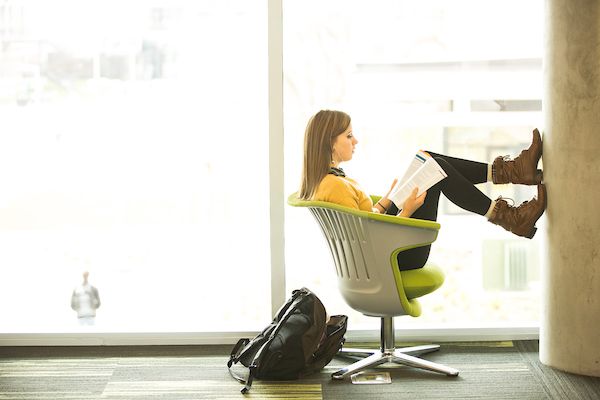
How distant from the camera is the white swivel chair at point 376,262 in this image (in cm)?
231

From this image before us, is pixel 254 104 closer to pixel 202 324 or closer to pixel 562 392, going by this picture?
pixel 202 324

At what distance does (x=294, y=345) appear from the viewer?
8.16 ft

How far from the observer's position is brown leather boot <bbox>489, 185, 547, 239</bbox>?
2508 mm

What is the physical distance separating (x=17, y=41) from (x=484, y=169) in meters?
2.43

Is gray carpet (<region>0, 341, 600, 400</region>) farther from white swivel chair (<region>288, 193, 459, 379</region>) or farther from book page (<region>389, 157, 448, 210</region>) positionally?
book page (<region>389, 157, 448, 210</region>)

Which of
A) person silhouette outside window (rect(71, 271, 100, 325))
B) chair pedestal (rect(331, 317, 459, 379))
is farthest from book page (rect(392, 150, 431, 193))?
person silhouette outside window (rect(71, 271, 100, 325))

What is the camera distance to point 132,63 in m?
2.98

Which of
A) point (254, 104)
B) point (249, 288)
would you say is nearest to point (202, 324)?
point (249, 288)

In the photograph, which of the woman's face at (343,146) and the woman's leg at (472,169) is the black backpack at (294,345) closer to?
the woman's face at (343,146)

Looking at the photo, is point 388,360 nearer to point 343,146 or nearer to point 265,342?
point 265,342

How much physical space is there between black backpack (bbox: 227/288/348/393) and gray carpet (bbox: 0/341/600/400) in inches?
2.1

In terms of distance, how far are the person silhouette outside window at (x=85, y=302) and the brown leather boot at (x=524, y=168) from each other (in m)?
2.17

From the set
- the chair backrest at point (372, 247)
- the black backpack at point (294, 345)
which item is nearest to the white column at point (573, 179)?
the chair backrest at point (372, 247)

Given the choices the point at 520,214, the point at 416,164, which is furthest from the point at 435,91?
the point at 520,214
